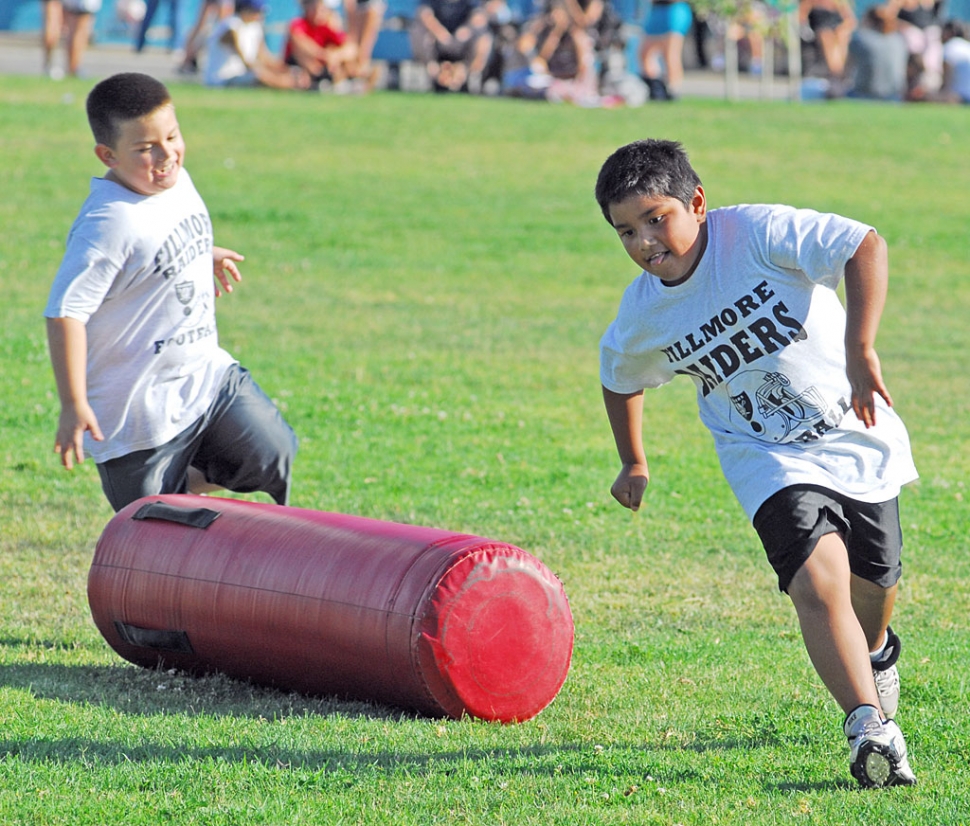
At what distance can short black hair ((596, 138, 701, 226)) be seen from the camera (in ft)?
13.5

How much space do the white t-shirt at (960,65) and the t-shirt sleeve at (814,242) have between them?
2472 cm

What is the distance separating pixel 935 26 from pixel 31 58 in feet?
53.2

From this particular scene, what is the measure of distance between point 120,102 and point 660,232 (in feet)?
6.53

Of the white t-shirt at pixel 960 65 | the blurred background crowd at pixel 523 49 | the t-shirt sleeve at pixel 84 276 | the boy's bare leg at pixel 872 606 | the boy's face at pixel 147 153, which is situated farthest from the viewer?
the white t-shirt at pixel 960 65

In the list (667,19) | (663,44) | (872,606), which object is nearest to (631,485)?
(872,606)

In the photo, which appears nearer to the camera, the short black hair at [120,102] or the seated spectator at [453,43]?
the short black hair at [120,102]

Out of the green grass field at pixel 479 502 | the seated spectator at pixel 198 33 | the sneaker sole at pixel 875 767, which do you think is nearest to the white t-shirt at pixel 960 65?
the green grass field at pixel 479 502

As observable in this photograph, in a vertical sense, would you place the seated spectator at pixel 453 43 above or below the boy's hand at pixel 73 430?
below

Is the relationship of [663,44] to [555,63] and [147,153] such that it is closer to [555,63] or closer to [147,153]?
[555,63]

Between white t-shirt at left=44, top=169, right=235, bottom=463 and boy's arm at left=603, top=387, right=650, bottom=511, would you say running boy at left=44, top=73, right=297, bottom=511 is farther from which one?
boy's arm at left=603, top=387, right=650, bottom=511

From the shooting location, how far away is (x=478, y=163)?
1908cm

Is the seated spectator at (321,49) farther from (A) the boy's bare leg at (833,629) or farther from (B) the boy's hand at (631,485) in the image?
(A) the boy's bare leg at (833,629)

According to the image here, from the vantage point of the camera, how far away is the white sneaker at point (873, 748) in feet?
12.8

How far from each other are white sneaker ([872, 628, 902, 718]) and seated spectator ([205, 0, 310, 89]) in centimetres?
1976
